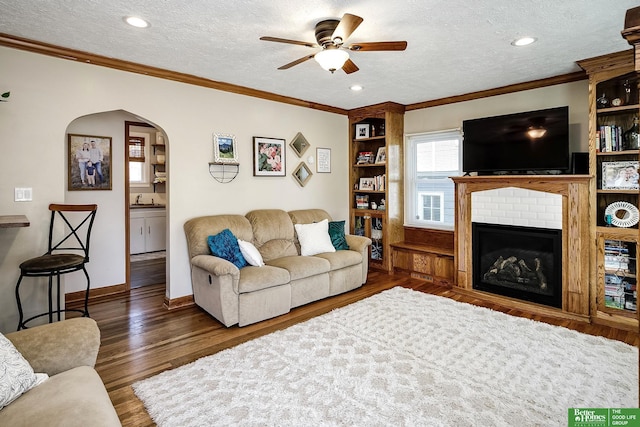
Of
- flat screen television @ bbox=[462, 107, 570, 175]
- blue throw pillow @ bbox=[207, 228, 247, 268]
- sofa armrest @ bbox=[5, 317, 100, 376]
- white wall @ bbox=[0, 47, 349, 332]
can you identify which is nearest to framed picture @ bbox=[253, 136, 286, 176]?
white wall @ bbox=[0, 47, 349, 332]

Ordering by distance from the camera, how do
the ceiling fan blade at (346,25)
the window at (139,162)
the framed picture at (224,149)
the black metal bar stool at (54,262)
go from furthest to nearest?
the window at (139,162), the framed picture at (224,149), the black metal bar stool at (54,262), the ceiling fan blade at (346,25)

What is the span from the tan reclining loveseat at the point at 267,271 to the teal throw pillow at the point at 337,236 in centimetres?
10

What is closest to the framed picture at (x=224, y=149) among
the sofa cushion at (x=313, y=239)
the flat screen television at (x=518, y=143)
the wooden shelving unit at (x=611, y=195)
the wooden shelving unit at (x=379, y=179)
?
the sofa cushion at (x=313, y=239)

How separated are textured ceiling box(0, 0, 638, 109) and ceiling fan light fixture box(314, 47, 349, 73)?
23 centimetres

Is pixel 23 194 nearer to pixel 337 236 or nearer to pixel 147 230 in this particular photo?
pixel 337 236

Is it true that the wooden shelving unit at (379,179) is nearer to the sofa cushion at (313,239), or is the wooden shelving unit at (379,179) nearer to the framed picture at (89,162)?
the sofa cushion at (313,239)

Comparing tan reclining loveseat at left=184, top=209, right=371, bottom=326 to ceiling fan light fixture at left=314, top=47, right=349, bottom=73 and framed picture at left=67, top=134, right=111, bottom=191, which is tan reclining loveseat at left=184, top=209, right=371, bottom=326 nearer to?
framed picture at left=67, top=134, right=111, bottom=191

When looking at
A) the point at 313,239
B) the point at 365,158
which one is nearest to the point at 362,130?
the point at 365,158

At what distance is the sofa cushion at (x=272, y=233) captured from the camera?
4.36m

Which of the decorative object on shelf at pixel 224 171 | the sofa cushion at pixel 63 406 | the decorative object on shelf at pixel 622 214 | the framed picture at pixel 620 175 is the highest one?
the decorative object on shelf at pixel 224 171

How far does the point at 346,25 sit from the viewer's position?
7.57 feet

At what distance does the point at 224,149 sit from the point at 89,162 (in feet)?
5.38

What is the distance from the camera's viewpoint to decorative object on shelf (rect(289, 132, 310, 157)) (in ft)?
16.7

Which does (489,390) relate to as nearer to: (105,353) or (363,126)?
(105,353)
